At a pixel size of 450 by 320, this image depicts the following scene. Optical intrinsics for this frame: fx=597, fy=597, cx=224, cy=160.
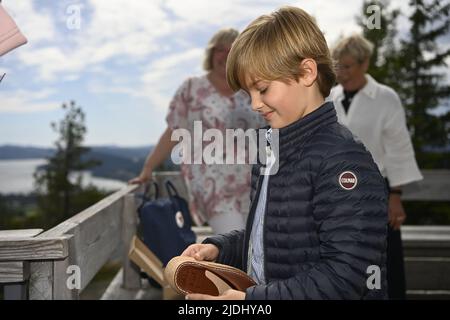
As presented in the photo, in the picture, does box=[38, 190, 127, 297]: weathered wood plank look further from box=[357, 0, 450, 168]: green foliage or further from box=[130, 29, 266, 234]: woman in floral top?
box=[357, 0, 450, 168]: green foliage

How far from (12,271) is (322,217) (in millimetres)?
1136

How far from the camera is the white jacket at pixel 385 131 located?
3.66m

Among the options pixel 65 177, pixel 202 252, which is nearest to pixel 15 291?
pixel 202 252

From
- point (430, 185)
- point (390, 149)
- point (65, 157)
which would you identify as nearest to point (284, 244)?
point (390, 149)

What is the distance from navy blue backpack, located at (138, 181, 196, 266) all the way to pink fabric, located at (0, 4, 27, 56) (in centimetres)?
205

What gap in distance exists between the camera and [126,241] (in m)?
4.29

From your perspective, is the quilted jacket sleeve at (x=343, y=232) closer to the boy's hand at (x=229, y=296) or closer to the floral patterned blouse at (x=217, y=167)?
the boy's hand at (x=229, y=296)

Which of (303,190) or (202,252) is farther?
(202,252)

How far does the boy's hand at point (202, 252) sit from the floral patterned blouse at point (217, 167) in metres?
2.11

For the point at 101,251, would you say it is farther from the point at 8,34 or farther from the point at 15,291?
the point at 8,34

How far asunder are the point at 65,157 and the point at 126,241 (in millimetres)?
52741

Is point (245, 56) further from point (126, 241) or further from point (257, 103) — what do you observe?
point (126, 241)

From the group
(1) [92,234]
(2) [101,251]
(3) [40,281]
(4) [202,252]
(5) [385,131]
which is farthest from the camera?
(5) [385,131]

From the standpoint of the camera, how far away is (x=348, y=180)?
4.67 ft
